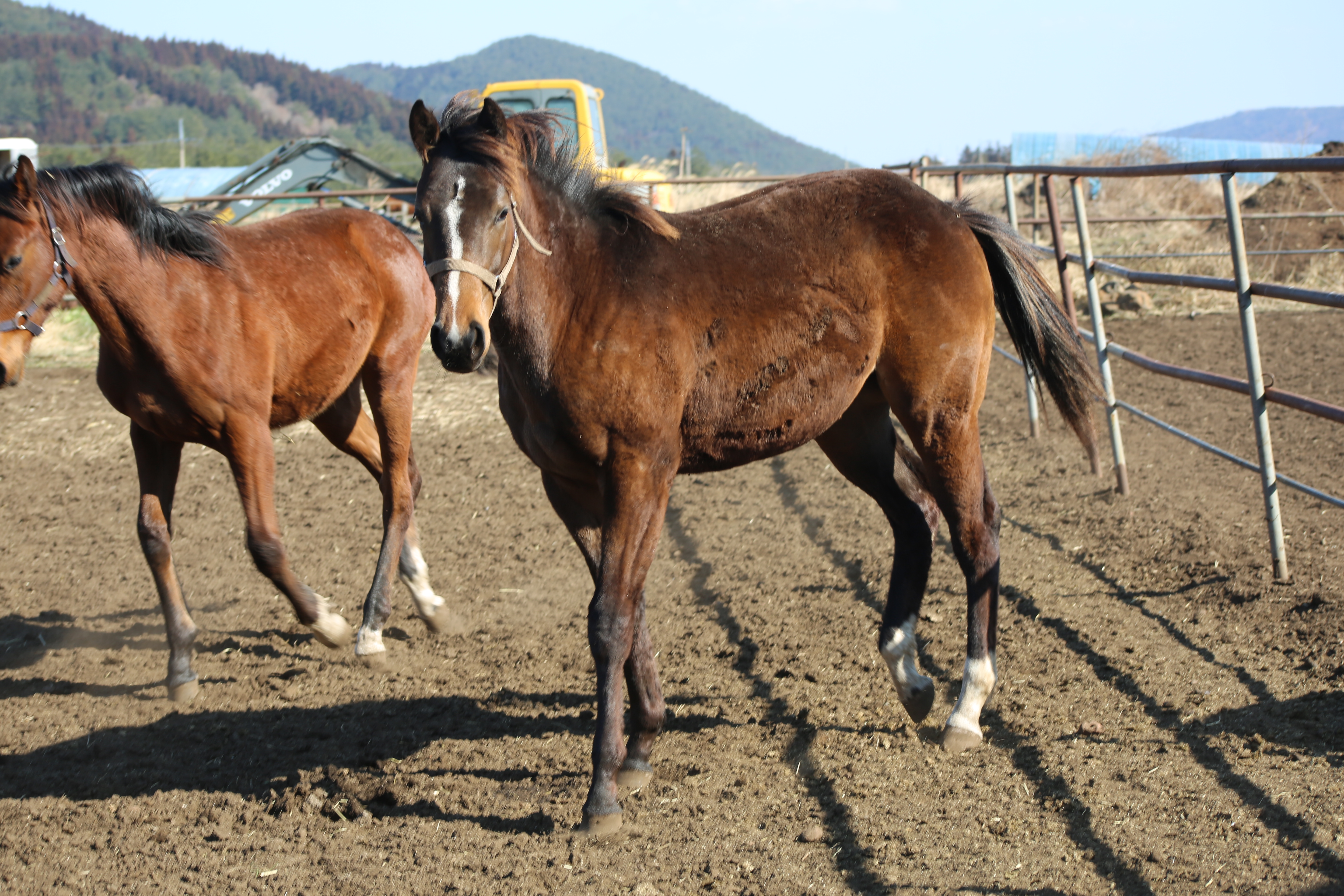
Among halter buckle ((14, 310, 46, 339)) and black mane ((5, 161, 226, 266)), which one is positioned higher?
black mane ((5, 161, 226, 266))

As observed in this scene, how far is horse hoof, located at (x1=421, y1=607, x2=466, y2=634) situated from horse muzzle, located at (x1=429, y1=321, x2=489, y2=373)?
7.67 feet

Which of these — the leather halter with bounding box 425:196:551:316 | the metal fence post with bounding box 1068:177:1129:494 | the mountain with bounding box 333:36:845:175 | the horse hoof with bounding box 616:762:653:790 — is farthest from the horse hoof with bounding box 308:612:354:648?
the mountain with bounding box 333:36:845:175

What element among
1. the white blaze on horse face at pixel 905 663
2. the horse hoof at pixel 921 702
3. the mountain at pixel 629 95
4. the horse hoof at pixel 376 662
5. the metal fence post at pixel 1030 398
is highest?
the mountain at pixel 629 95

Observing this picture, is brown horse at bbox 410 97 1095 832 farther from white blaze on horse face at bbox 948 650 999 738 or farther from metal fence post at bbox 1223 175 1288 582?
metal fence post at bbox 1223 175 1288 582

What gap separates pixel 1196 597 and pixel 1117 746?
1.41 meters

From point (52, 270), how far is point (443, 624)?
2.14 metres

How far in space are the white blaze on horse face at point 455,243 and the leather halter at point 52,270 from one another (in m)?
1.86

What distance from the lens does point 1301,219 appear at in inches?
546

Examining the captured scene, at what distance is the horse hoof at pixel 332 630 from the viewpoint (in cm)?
387

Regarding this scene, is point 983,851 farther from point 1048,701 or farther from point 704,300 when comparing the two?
point 704,300

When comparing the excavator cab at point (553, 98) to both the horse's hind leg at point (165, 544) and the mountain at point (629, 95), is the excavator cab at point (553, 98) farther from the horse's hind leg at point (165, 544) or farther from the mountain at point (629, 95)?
Answer: the mountain at point (629, 95)

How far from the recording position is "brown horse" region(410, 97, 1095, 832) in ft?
8.95

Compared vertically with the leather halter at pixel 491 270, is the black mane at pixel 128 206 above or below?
above

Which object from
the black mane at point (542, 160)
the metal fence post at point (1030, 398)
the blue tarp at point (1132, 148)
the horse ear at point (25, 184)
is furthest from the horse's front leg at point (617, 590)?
the blue tarp at point (1132, 148)
